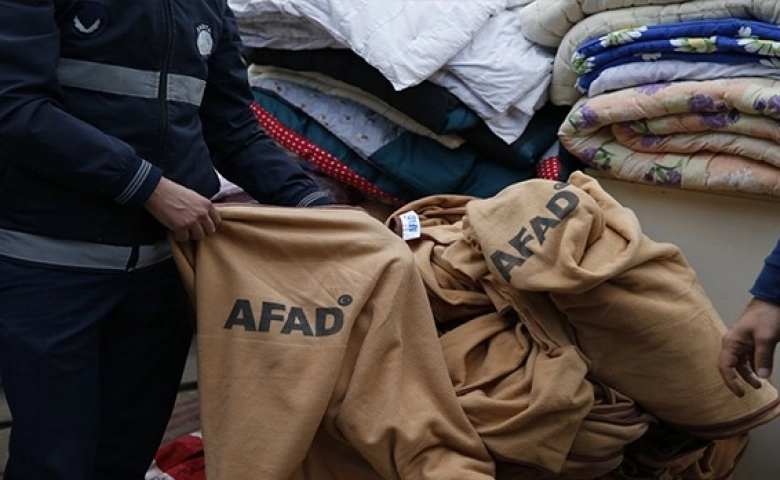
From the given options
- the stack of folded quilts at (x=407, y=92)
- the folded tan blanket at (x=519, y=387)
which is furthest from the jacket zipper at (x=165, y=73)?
the stack of folded quilts at (x=407, y=92)

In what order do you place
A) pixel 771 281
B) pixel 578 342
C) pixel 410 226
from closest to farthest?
pixel 771 281, pixel 578 342, pixel 410 226

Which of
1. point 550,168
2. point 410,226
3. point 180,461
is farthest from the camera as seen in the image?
point 550,168

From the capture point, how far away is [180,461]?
66.4 inches

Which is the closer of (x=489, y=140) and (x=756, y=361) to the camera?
(x=756, y=361)

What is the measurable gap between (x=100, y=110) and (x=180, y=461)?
0.83 m

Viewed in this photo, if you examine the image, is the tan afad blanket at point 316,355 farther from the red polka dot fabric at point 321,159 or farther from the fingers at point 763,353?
the red polka dot fabric at point 321,159

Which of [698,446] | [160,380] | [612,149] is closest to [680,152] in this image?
[612,149]

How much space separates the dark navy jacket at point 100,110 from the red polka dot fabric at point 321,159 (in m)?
0.64

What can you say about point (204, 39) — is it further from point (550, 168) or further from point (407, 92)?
point (550, 168)

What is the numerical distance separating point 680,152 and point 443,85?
1.57 feet

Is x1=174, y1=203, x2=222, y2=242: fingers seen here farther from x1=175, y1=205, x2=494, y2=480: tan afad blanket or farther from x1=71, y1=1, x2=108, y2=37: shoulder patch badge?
x1=71, y1=1, x2=108, y2=37: shoulder patch badge

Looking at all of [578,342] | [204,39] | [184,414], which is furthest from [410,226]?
[184,414]

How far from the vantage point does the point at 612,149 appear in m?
1.67

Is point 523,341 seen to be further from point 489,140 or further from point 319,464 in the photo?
point 489,140
